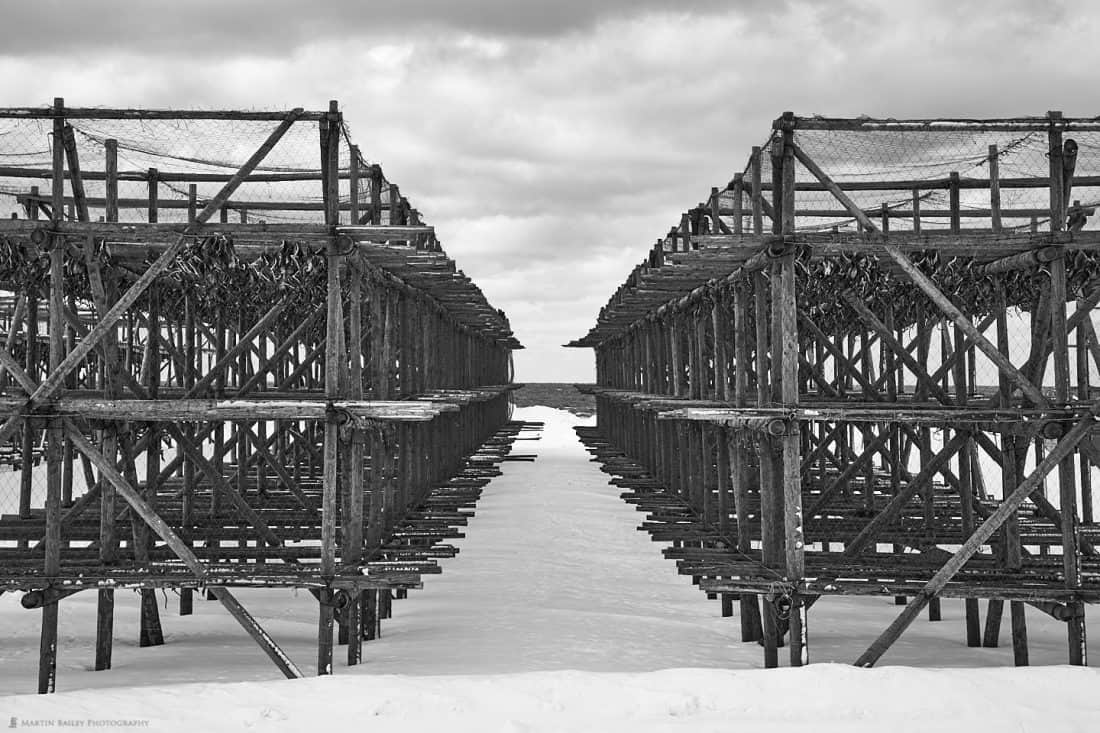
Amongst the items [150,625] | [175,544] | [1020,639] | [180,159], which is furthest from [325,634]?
[1020,639]

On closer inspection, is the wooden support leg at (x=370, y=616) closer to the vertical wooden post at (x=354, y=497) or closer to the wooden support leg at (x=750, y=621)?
the vertical wooden post at (x=354, y=497)

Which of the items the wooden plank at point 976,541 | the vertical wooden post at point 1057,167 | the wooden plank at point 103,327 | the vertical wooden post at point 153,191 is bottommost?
the wooden plank at point 976,541

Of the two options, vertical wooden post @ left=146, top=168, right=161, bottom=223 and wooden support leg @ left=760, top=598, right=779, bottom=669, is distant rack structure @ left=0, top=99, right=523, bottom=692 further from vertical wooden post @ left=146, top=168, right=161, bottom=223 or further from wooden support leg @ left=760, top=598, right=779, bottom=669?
wooden support leg @ left=760, top=598, right=779, bottom=669

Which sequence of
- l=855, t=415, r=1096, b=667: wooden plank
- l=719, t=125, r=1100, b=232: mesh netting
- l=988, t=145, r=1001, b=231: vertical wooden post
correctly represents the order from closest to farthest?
l=855, t=415, r=1096, b=667: wooden plank < l=719, t=125, r=1100, b=232: mesh netting < l=988, t=145, r=1001, b=231: vertical wooden post

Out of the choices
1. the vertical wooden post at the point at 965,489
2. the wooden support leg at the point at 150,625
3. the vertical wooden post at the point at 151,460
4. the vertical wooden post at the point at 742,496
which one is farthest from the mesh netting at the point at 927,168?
the wooden support leg at the point at 150,625

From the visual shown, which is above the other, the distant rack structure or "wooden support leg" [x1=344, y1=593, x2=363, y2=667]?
the distant rack structure

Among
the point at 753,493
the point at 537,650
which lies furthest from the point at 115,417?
the point at 753,493

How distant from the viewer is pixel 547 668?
930cm

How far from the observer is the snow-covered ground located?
7375 mm

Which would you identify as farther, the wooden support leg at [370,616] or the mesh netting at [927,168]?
the wooden support leg at [370,616]

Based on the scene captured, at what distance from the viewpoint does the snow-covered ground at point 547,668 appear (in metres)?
7.38

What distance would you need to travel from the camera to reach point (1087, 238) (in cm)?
877

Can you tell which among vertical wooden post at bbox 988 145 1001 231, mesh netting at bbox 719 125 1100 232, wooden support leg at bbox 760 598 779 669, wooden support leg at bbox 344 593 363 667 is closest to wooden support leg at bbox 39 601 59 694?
wooden support leg at bbox 344 593 363 667

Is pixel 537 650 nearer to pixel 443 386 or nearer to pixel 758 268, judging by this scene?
pixel 758 268
